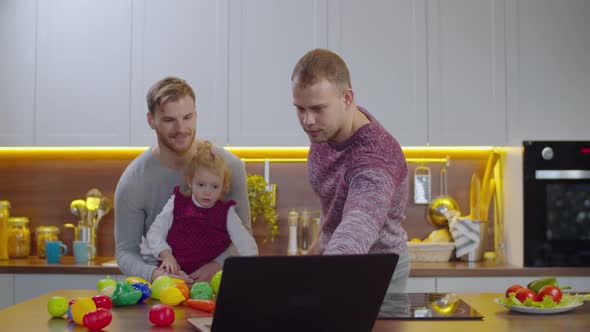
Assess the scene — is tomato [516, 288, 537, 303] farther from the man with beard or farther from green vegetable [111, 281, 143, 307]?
the man with beard

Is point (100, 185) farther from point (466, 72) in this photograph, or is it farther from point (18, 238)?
point (466, 72)

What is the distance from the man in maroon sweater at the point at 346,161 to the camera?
1753 millimetres

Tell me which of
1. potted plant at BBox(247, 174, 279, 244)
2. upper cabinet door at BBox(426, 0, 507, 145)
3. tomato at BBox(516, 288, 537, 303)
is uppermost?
upper cabinet door at BBox(426, 0, 507, 145)

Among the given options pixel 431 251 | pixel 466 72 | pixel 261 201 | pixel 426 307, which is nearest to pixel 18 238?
pixel 261 201

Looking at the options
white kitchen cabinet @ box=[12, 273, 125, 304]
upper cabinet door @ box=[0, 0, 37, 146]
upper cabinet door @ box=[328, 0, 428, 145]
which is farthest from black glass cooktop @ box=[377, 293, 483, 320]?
upper cabinet door @ box=[0, 0, 37, 146]

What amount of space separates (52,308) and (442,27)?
261 cm

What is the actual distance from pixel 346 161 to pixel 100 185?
2.42 meters

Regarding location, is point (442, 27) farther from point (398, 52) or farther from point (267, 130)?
point (267, 130)

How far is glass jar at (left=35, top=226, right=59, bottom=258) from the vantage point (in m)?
3.94

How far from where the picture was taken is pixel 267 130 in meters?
3.74

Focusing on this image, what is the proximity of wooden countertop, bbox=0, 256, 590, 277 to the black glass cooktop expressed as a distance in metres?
1.38

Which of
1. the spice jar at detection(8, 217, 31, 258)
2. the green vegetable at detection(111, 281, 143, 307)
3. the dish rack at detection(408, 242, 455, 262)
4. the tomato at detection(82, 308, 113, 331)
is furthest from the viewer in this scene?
the spice jar at detection(8, 217, 31, 258)

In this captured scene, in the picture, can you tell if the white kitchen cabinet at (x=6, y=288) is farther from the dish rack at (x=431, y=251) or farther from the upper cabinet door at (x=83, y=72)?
the dish rack at (x=431, y=251)

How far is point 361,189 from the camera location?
1.83 meters
